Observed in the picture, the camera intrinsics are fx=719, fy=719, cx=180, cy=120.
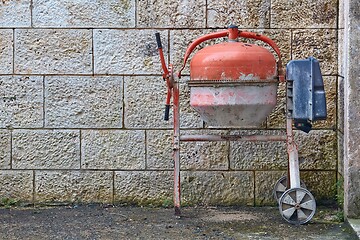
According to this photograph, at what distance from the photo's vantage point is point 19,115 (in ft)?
22.0

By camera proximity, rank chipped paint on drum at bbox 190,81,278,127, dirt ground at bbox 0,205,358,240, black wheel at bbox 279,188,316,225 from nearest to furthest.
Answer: dirt ground at bbox 0,205,358,240 < chipped paint on drum at bbox 190,81,278,127 < black wheel at bbox 279,188,316,225

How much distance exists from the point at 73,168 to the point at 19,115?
2.31ft

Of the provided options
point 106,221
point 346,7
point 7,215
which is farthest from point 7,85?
point 346,7

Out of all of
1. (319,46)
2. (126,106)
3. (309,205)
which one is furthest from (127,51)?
(309,205)

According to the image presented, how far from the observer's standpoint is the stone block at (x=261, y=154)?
21.8ft

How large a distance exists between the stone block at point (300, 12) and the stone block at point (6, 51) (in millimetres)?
2414

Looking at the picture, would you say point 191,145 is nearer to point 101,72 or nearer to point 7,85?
point 101,72

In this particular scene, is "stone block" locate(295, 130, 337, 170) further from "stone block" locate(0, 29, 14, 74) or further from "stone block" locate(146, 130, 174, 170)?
"stone block" locate(0, 29, 14, 74)

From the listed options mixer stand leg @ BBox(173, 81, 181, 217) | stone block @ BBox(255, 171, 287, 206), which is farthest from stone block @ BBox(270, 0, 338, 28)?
stone block @ BBox(255, 171, 287, 206)

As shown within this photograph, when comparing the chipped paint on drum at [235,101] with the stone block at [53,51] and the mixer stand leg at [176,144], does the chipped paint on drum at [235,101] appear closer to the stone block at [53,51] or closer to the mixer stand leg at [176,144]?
the mixer stand leg at [176,144]

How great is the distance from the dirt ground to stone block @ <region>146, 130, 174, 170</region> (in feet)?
1.40

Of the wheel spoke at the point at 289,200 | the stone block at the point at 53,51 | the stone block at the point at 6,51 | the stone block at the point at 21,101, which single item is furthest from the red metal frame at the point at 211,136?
the stone block at the point at 6,51

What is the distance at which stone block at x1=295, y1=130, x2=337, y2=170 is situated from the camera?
6.64m

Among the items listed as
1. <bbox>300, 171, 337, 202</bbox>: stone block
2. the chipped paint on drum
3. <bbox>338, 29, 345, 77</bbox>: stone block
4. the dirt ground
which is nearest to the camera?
the dirt ground
